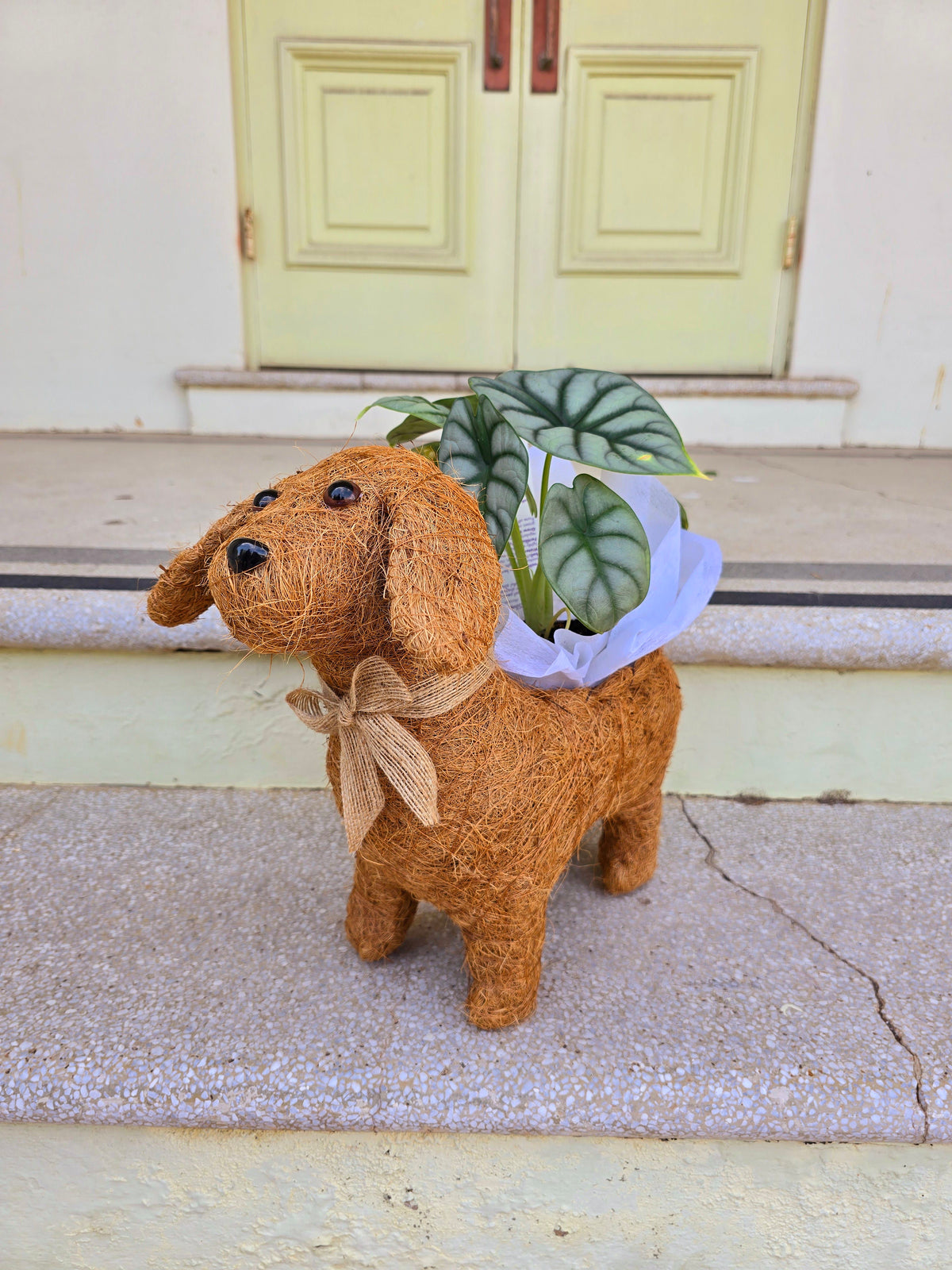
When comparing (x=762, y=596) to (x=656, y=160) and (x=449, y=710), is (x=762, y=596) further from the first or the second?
(x=656, y=160)

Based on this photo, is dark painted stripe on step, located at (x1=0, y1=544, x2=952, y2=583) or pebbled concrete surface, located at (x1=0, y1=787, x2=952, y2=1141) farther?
dark painted stripe on step, located at (x1=0, y1=544, x2=952, y2=583)

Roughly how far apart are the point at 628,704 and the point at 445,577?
33 cm

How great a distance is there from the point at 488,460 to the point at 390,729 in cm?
25

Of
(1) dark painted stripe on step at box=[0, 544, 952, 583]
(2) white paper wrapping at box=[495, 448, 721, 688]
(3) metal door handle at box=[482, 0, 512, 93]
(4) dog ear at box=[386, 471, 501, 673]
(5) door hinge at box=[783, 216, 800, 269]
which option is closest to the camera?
(4) dog ear at box=[386, 471, 501, 673]

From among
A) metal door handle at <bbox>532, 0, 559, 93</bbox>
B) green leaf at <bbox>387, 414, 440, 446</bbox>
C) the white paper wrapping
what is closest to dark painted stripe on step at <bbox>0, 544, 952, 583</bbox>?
the white paper wrapping

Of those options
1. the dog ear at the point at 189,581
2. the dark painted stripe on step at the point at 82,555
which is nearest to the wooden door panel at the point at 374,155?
the dark painted stripe on step at the point at 82,555

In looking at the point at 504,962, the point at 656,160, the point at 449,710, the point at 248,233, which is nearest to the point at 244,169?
the point at 248,233

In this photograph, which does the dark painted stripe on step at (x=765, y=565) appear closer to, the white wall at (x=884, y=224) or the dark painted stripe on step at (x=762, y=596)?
the dark painted stripe on step at (x=762, y=596)

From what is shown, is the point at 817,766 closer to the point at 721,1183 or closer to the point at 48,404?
the point at 721,1183

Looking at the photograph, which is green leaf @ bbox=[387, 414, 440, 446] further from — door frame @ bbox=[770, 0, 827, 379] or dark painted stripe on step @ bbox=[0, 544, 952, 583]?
door frame @ bbox=[770, 0, 827, 379]

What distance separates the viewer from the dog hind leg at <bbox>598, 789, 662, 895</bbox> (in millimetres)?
970

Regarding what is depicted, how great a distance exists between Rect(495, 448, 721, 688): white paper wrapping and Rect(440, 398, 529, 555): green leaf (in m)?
0.10

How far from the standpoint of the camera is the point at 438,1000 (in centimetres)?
83

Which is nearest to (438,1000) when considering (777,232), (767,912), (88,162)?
(767,912)
